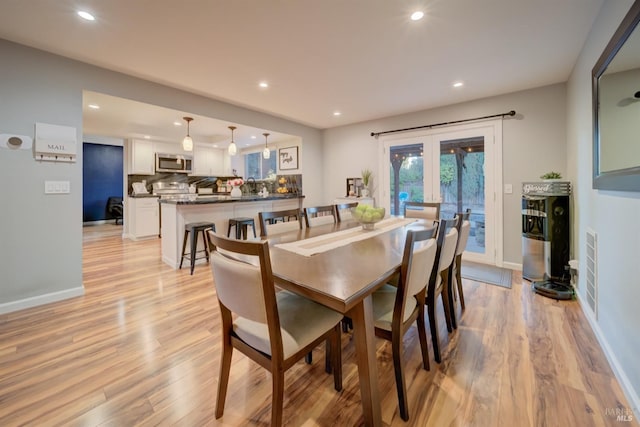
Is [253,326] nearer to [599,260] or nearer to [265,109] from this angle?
[599,260]

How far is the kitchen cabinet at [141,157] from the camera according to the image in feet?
18.4

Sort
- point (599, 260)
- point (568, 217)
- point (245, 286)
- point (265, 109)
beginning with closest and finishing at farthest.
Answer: point (245, 286), point (599, 260), point (568, 217), point (265, 109)

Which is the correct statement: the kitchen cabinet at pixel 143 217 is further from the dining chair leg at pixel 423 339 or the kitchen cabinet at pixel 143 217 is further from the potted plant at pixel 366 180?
the dining chair leg at pixel 423 339

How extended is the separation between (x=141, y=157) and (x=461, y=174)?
6342mm

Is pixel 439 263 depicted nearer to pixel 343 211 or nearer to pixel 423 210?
pixel 343 211

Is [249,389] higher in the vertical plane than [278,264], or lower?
lower

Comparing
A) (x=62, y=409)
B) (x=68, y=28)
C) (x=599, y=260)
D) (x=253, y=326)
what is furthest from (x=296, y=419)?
(x=68, y=28)

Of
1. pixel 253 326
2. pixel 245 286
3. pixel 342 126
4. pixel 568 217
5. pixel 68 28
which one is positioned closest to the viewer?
pixel 245 286

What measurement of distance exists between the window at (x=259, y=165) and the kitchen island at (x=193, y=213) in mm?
1983

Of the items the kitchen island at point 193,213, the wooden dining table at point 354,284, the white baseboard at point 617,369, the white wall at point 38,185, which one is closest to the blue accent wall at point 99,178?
the kitchen island at point 193,213

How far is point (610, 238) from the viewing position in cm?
171

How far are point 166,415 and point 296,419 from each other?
65cm

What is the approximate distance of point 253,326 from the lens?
47.8 inches

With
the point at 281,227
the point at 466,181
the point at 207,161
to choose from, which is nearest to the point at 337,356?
the point at 281,227
